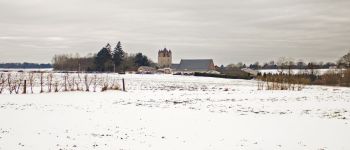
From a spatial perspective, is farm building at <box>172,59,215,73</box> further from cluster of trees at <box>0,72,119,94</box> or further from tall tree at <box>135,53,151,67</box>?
cluster of trees at <box>0,72,119,94</box>

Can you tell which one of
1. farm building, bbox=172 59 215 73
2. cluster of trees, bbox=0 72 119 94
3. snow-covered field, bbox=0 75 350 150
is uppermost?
farm building, bbox=172 59 215 73

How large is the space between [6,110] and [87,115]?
500 centimetres

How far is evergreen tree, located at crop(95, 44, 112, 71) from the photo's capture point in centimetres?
14575

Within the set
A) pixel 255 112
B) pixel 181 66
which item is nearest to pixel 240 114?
pixel 255 112

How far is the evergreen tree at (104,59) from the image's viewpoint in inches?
5738

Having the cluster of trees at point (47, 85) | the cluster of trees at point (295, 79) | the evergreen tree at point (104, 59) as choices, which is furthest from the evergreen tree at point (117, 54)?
the cluster of trees at point (47, 85)

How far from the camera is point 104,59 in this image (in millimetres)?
146375

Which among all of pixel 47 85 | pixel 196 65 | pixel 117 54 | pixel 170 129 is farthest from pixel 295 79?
pixel 196 65

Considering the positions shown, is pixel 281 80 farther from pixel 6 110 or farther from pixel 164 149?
pixel 164 149

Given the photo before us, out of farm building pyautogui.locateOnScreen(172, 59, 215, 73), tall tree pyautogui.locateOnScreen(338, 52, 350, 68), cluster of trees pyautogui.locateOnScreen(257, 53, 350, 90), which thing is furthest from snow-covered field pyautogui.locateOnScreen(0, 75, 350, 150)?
farm building pyautogui.locateOnScreen(172, 59, 215, 73)

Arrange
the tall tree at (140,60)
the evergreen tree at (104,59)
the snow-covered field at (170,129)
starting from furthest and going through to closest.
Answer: the tall tree at (140,60)
the evergreen tree at (104,59)
the snow-covered field at (170,129)

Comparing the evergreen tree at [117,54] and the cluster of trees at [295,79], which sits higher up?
the evergreen tree at [117,54]

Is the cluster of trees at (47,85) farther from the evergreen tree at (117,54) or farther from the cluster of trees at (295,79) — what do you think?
the evergreen tree at (117,54)

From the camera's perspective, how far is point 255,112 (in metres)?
23.8
